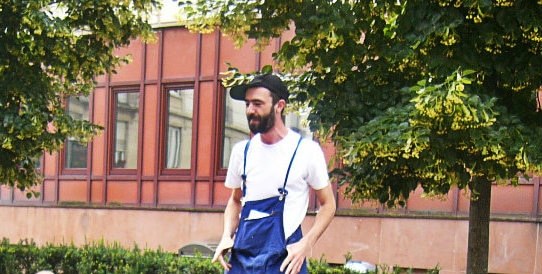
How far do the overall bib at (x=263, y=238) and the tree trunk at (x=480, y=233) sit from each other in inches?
126

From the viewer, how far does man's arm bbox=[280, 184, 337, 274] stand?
3.84 meters

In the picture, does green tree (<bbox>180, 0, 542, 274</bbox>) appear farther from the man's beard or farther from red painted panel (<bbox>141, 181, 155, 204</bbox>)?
red painted panel (<bbox>141, 181, 155, 204</bbox>)

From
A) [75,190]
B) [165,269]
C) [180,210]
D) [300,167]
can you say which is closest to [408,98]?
[300,167]

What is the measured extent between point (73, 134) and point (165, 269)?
7.90 ft

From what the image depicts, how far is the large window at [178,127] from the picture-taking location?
16.3m

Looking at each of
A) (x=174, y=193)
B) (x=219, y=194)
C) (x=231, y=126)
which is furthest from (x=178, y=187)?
(x=231, y=126)

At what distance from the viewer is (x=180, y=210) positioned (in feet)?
52.0

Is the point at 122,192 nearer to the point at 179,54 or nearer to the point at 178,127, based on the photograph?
the point at 178,127

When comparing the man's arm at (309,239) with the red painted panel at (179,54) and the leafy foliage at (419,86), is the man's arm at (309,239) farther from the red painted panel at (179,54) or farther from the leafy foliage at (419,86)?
the red painted panel at (179,54)

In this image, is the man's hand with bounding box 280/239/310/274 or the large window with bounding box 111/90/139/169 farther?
the large window with bounding box 111/90/139/169

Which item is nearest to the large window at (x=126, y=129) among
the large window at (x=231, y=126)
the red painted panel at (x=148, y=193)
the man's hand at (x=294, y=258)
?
the red painted panel at (x=148, y=193)

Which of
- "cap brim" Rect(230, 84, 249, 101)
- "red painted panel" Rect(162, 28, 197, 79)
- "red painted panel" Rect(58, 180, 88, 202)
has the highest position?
"red painted panel" Rect(162, 28, 197, 79)

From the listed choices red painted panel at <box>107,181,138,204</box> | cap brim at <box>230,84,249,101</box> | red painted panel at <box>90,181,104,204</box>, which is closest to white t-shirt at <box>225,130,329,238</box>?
cap brim at <box>230,84,249,101</box>

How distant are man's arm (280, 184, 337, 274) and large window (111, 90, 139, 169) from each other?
1322cm
